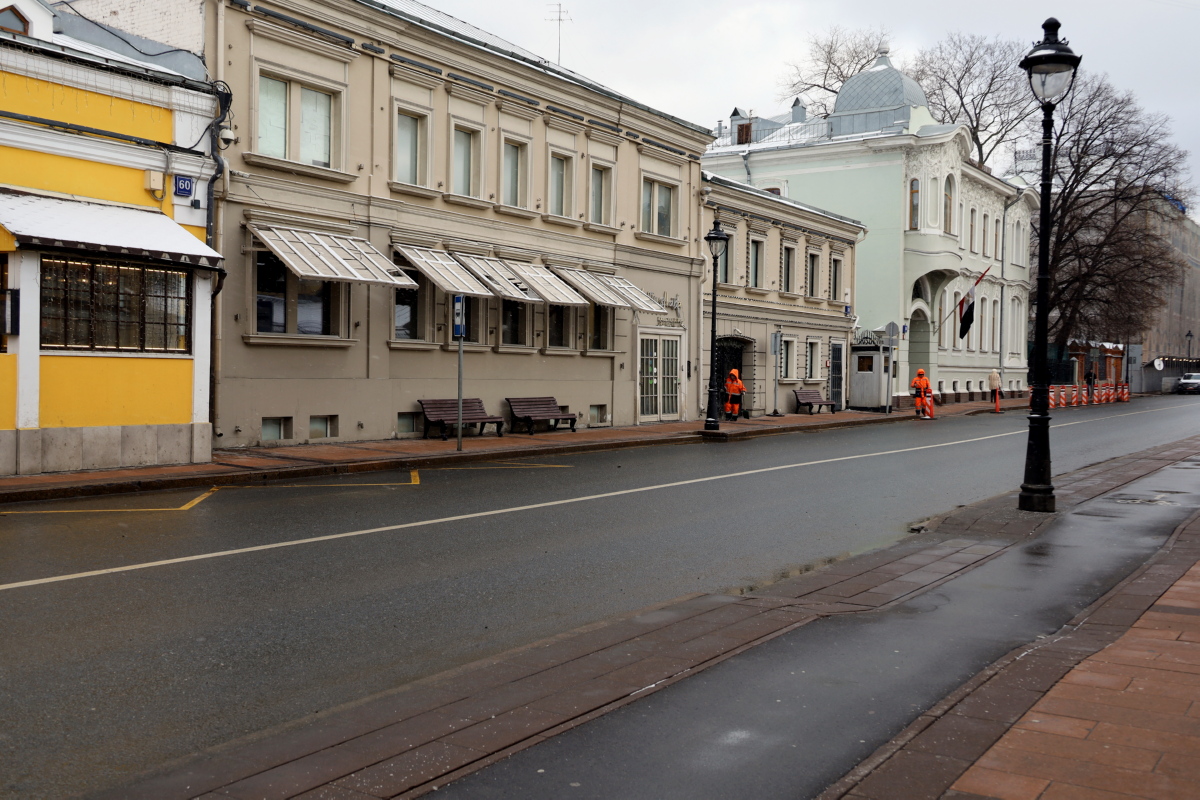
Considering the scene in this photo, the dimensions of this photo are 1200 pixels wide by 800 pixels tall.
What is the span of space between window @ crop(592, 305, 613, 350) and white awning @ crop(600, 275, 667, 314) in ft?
2.29

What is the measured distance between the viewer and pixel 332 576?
7.89 m

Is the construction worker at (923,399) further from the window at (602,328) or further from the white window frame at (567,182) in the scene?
the white window frame at (567,182)

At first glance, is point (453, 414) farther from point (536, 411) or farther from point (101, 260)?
point (101, 260)

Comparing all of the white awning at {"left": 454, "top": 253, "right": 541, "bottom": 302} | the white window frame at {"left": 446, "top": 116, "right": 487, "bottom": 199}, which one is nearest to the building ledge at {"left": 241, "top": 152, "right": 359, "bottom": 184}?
the white awning at {"left": 454, "top": 253, "right": 541, "bottom": 302}

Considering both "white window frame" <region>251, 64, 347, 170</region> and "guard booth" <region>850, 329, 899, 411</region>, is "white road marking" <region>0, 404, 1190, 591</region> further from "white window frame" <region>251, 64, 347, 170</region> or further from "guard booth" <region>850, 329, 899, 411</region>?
"guard booth" <region>850, 329, 899, 411</region>

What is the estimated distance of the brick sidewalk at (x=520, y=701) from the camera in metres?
3.91

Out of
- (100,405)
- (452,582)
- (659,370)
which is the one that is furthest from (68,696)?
(659,370)

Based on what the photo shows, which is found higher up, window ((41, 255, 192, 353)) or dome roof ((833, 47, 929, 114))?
dome roof ((833, 47, 929, 114))

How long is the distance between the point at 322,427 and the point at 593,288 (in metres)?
8.09

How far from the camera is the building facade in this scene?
139 ft

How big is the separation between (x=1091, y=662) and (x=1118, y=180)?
57.3m

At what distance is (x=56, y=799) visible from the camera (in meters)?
3.83

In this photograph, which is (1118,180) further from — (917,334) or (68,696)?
(68,696)

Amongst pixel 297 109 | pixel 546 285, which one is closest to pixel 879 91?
pixel 546 285
